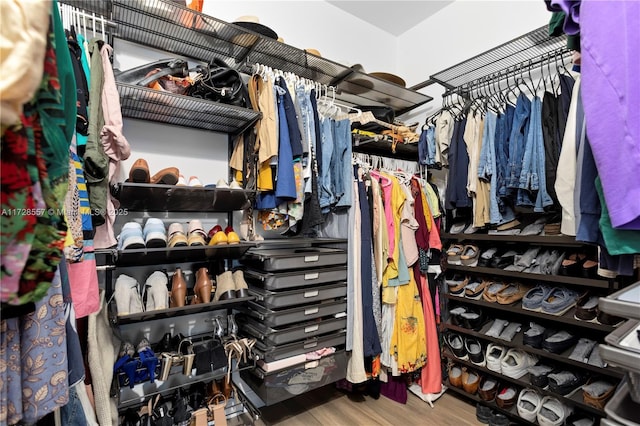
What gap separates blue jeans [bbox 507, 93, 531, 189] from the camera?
1654mm

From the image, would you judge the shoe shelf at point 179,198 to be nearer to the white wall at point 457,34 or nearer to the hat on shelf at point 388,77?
the hat on shelf at point 388,77

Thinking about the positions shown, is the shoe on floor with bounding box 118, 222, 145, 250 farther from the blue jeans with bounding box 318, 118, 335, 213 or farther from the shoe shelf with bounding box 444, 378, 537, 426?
the shoe shelf with bounding box 444, 378, 537, 426

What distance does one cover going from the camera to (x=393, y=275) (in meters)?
1.87

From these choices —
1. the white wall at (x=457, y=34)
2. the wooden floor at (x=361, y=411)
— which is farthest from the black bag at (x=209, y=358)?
the white wall at (x=457, y=34)

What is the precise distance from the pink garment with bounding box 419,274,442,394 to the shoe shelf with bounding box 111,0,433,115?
1464 mm

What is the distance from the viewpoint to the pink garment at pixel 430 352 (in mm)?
1982

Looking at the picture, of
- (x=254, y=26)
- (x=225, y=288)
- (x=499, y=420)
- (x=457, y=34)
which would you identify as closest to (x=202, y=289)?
(x=225, y=288)

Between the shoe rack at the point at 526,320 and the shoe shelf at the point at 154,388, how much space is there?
4.83 ft

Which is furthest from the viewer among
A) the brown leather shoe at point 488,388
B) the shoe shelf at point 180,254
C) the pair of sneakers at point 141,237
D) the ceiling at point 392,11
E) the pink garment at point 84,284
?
the ceiling at point 392,11

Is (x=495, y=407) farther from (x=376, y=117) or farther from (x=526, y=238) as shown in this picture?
(x=376, y=117)

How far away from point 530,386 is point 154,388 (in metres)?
1.87

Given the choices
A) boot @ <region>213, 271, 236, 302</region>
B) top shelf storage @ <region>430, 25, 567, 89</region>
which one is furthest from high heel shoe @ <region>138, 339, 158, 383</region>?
top shelf storage @ <region>430, 25, 567, 89</region>

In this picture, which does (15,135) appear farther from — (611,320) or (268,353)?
(611,320)

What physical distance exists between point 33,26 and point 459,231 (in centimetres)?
220
